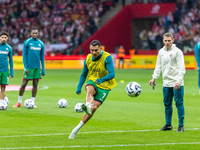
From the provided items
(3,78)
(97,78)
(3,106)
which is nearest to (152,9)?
(3,78)

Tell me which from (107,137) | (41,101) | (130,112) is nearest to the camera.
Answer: (107,137)

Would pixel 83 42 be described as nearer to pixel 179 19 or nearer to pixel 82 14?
pixel 82 14

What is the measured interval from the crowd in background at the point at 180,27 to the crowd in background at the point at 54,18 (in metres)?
6.53

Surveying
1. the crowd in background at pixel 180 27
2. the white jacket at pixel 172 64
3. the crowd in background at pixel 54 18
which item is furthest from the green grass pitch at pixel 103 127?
the crowd in background at pixel 54 18

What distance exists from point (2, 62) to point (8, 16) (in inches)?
1357

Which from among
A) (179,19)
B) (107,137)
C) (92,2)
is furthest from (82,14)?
(107,137)

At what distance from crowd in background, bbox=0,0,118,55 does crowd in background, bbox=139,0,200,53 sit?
6.53 m

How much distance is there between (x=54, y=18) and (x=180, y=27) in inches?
547

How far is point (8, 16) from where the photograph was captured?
46156 millimetres

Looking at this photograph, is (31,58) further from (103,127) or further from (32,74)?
(103,127)

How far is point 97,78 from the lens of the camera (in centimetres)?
865

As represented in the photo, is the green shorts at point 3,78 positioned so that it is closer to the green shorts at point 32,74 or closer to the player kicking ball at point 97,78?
the green shorts at point 32,74

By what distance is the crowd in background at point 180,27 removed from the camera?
37.1 metres

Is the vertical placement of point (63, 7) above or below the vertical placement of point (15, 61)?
above
